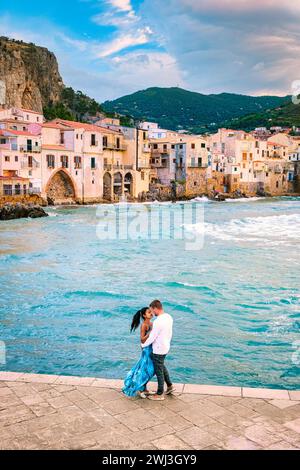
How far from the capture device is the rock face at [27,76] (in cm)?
6856

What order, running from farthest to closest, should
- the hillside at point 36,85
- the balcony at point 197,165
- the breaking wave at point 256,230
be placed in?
1. the balcony at point 197,165
2. the hillside at point 36,85
3. the breaking wave at point 256,230

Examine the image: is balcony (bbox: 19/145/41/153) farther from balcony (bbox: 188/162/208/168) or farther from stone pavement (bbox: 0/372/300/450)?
stone pavement (bbox: 0/372/300/450)

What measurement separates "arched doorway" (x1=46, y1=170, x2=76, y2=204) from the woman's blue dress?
155ft

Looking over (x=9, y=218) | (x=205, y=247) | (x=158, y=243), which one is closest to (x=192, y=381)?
(x=205, y=247)

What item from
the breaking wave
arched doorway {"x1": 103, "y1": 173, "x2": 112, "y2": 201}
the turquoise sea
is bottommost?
the turquoise sea

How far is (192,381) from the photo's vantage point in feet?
27.6

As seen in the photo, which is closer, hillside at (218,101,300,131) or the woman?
the woman

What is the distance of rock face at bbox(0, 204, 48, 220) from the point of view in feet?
133

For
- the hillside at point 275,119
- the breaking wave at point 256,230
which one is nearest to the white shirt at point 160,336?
the breaking wave at point 256,230

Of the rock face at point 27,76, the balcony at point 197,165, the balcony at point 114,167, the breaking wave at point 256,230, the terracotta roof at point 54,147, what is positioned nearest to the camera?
the breaking wave at point 256,230

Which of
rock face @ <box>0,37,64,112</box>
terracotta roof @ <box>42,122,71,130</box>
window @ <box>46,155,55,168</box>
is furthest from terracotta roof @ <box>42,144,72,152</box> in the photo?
rock face @ <box>0,37,64,112</box>

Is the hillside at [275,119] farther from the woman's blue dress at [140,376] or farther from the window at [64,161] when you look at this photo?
the woman's blue dress at [140,376]

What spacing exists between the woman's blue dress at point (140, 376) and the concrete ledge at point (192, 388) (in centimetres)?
27

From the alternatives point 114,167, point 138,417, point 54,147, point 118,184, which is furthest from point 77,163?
point 138,417
